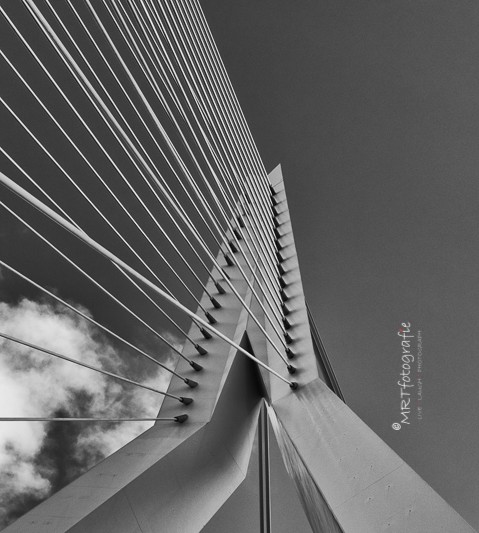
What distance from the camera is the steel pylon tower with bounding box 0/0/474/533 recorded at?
2299mm

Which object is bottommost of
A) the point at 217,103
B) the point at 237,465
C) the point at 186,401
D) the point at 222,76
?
the point at 237,465

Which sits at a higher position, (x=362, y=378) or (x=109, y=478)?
(x=362, y=378)

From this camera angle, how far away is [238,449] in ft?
13.2

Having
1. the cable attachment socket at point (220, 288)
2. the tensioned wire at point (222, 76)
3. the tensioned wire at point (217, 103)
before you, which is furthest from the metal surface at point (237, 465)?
the tensioned wire at point (222, 76)

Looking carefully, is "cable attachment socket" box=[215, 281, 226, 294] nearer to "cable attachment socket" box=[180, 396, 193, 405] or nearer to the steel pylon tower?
the steel pylon tower

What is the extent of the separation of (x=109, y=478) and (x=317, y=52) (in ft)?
37.6

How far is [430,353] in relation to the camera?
11.9 m

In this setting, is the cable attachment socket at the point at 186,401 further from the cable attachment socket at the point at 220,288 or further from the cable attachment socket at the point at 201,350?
the cable attachment socket at the point at 220,288

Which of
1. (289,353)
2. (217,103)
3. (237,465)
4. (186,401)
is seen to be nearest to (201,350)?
(186,401)

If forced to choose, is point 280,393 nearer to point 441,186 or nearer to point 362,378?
point 362,378

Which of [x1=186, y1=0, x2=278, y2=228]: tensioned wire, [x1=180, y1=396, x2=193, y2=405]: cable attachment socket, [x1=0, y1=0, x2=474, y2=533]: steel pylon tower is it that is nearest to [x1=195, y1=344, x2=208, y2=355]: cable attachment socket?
[x1=0, y1=0, x2=474, y2=533]: steel pylon tower

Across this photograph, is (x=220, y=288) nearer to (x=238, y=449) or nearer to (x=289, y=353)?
(x=289, y=353)

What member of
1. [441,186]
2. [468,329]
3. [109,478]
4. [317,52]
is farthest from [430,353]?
[109,478]

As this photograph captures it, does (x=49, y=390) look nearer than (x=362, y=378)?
Yes
